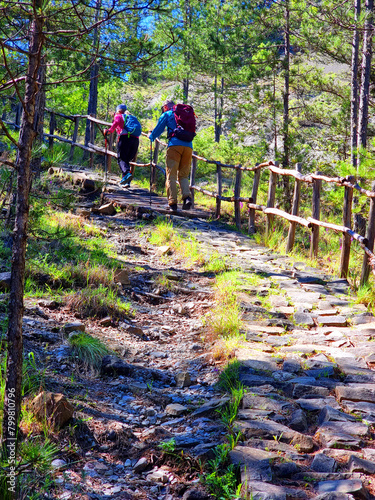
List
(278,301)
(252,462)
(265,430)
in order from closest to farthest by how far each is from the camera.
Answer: (252,462) < (265,430) < (278,301)

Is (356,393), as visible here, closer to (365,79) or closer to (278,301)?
(278,301)

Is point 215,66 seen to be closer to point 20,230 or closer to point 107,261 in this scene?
point 107,261

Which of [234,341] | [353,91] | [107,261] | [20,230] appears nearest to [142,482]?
[20,230]

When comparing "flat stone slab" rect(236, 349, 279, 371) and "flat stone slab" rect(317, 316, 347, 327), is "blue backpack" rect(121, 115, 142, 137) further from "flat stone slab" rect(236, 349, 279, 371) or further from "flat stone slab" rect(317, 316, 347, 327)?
"flat stone slab" rect(236, 349, 279, 371)

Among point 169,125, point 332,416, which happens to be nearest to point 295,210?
point 169,125

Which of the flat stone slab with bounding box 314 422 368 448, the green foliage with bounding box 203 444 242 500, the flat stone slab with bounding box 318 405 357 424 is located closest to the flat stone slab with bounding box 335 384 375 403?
the flat stone slab with bounding box 318 405 357 424

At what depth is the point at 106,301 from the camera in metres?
5.00

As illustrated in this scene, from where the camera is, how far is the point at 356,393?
3.24 metres

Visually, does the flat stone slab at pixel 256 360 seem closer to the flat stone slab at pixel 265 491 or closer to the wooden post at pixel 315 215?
the flat stone slab at pixel 265 491

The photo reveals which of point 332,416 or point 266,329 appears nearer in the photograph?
point 332,416

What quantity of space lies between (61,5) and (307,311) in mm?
3695

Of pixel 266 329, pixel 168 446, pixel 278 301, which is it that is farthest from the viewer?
pixel 278 301

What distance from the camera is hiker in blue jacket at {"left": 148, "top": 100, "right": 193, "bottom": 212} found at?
8152 millimetres

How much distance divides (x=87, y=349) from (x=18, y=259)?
67.8 inches
